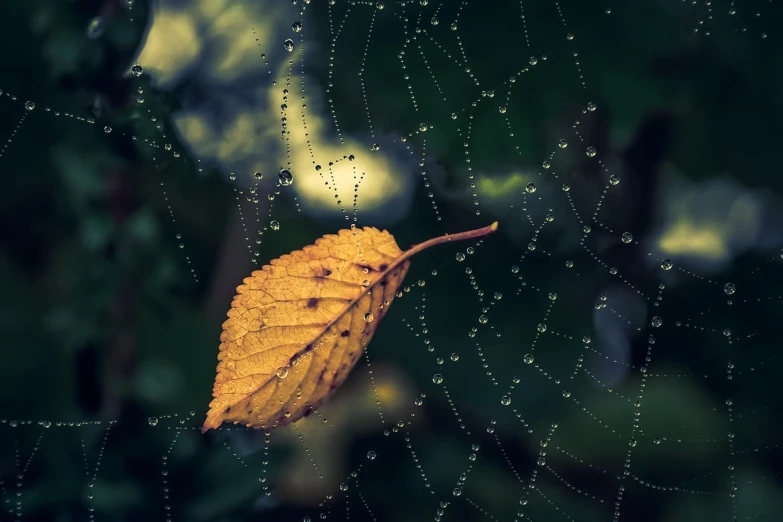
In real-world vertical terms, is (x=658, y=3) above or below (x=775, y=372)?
above

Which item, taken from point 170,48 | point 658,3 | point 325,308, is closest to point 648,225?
point 658,3

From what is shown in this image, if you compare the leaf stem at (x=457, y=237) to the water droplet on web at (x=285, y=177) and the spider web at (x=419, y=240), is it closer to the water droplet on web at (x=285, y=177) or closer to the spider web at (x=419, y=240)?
the spider web at (x=419, y=240)

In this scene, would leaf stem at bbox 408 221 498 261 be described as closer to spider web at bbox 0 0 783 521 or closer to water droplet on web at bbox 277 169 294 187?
spider web at bbox 0 0 783 521

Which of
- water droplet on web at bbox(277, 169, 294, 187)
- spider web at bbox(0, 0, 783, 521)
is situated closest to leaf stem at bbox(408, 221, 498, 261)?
spider web at bbox(0, 0, 783, 521)

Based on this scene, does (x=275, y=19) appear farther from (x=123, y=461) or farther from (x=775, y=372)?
(x=775, y=372)

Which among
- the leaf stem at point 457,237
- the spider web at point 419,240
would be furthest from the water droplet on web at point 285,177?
the leaf stem at point 457,237

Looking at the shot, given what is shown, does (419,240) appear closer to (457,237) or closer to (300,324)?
(457,237)

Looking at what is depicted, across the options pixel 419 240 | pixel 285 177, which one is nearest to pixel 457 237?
pixel 419 240
